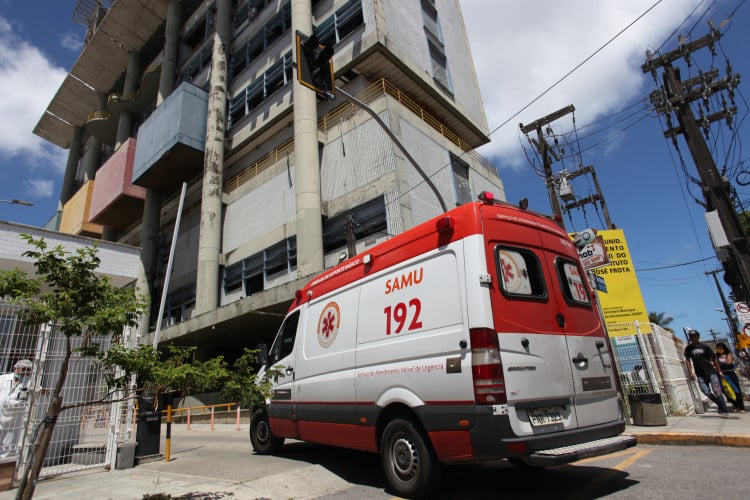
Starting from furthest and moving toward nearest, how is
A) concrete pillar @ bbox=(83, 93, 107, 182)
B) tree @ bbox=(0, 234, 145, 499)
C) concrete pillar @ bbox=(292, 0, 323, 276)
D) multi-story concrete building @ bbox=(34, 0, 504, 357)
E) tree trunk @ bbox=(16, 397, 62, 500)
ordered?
concrete pillar @ bbox=(83, 93, 107, 182), multi-story concrete building @ bbox=(34, 0, 504, 357), concrete pillar @ bbox=(292, 0, 323, 276), tree @ bbox=(0, 234, 145, 499), tree trunk @ bbox=(16, 397, 62, 500)

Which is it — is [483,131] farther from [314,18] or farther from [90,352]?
[90,352]

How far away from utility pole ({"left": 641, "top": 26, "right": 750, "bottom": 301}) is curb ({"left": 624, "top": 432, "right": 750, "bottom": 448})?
A: 8272mm

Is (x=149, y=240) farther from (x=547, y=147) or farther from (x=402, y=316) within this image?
(x=402, y=316)

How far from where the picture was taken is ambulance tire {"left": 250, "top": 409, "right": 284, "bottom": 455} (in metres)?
7.24

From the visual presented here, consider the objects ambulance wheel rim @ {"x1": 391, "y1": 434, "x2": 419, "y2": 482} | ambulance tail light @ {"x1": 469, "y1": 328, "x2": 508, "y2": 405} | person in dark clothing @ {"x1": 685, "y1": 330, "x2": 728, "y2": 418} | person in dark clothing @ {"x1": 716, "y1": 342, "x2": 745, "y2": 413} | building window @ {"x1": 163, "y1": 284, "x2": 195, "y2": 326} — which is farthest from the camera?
building window @ {"x1": 163, "y1": 284, "x2": 195, "y2": 326}

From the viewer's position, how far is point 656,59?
14.7 meters

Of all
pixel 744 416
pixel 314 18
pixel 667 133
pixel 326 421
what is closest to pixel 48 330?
pixel 326 421

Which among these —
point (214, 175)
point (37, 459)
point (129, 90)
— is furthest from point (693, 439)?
point (129, 90)

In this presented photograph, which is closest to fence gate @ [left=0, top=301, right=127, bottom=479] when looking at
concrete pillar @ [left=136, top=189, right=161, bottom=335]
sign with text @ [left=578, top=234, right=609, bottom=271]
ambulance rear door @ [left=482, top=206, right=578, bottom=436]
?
ambulance rear door @ [left=482, top=206, right=578, bottom=436]

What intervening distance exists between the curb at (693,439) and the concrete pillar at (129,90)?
135 ft

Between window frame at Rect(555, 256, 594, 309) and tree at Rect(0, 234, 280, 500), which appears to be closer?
tree at Rect(0, 234, 280, 500)

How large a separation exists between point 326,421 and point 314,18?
889 inches

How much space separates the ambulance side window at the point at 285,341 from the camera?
22.5 feet

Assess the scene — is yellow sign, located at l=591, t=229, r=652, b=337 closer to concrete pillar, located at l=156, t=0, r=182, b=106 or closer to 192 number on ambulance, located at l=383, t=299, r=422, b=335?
192 number on ambulance, located at l=383, t=299, r=422, b=335
